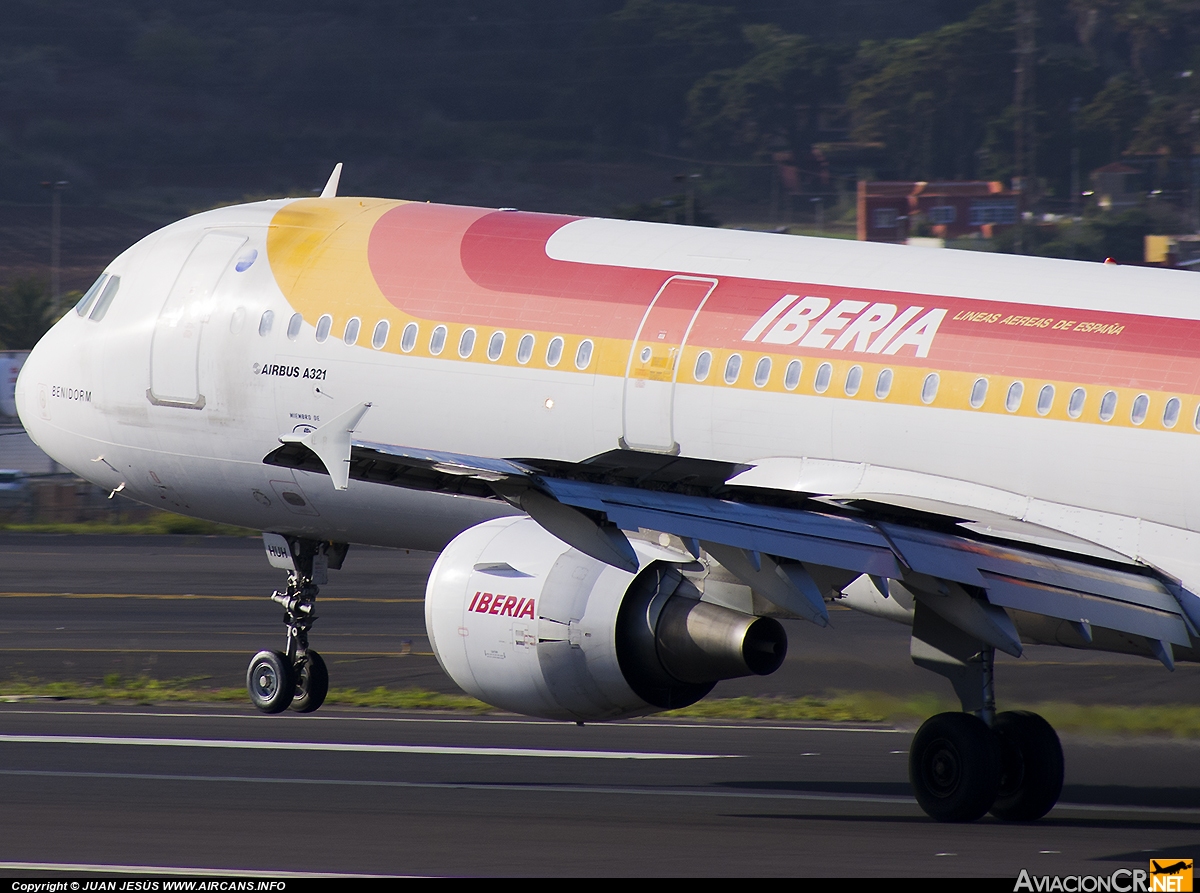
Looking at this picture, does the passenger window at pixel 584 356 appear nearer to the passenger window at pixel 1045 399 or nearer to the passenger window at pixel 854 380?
the passenger window at pixel 854 380

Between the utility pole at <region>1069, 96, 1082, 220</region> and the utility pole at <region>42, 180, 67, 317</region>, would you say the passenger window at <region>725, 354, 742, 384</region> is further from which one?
the utility pole at <region>1069, 96, 1082, 220</region>

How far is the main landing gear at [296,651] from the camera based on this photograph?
22422mm

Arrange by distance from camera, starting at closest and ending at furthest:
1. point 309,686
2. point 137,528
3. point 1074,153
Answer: point 309,686 → point 137,528 → point 1074,153

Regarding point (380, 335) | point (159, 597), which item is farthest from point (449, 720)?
point (159, 597)

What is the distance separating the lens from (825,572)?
17188 mm

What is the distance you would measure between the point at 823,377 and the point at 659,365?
190 centimetres

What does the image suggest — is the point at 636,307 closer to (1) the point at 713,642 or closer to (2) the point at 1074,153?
(1) the point at 713,642

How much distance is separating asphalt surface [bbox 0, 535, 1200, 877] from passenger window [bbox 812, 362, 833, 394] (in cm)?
430

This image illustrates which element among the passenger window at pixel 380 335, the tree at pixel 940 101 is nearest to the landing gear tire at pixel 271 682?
the passenger window at pixel 380 335

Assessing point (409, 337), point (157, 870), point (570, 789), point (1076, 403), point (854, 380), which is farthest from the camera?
point (409, 337)

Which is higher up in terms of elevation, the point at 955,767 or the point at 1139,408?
the point at 1139,408

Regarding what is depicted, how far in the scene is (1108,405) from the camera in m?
17.1

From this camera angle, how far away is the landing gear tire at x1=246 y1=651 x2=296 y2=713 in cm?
2239

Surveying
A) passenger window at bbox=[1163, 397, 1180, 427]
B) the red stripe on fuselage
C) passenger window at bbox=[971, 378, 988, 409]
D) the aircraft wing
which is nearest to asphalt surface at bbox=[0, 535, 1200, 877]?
the aircraft wing
